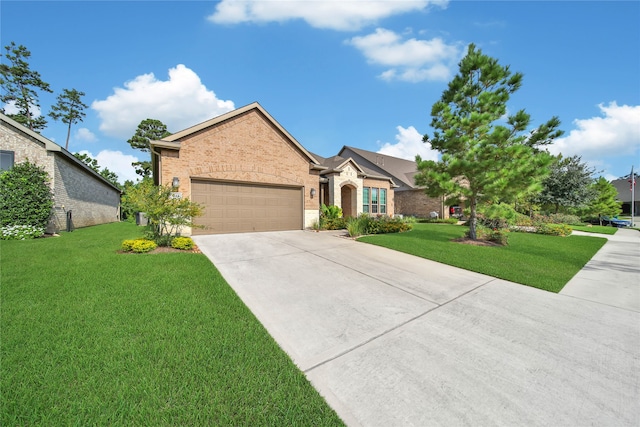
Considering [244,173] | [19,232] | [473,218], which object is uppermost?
[244,173]

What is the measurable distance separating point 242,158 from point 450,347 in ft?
36.1

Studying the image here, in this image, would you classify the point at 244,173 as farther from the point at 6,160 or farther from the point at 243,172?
the point at 6,160

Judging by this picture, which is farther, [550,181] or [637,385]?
[550,181]

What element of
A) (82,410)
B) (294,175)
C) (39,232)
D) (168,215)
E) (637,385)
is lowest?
(637,385)

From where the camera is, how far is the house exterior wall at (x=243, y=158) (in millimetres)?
10188

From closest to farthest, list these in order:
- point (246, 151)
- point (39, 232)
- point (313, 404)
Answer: point (313, 404)
point (39, 232)
point (246, 151)

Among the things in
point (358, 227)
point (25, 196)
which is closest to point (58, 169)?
point (25, 196)

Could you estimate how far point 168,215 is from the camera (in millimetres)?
7727

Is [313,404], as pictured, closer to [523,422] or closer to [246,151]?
[523,422]

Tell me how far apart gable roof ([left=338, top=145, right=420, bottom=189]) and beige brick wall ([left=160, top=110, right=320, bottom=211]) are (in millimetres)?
13516

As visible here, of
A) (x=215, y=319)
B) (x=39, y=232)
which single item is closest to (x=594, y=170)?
(x=215, y=319)

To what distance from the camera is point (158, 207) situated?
24.3 ft

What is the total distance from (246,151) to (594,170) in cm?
2736

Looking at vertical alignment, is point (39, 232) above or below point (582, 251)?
above
